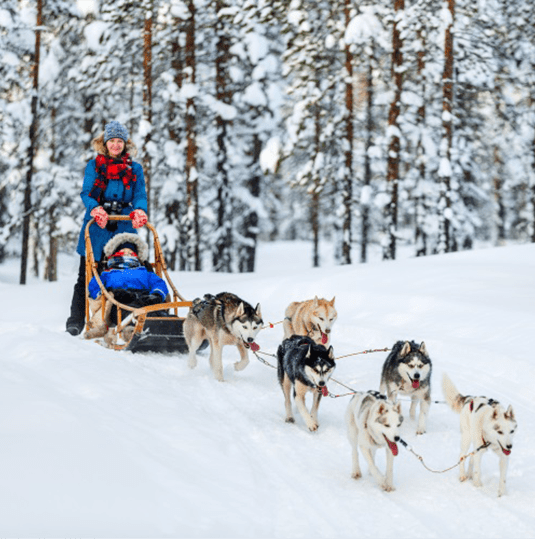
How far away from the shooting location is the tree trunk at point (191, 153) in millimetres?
16500

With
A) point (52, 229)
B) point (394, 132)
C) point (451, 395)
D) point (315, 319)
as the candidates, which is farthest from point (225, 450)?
point (52, 229)

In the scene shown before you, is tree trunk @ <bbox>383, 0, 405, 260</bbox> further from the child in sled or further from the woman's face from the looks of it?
the child in sled

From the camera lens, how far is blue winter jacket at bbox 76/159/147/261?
7.44m

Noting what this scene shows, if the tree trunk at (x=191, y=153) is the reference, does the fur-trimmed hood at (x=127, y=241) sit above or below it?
below

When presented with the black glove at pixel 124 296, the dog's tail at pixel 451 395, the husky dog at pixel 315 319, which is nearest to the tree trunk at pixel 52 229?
the black glove at pixel 124 296

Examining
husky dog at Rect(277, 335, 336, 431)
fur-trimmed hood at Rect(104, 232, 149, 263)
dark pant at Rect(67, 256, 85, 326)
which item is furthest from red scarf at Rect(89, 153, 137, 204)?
husky dog at Rect(277, 335, 336, 431)

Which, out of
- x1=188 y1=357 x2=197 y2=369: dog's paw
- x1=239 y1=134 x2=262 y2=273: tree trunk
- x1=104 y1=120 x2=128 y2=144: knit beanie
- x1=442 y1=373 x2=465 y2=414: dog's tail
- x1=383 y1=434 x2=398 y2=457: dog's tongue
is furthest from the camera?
x1=239 y1=134 x2=262 y2=273: tree trunk

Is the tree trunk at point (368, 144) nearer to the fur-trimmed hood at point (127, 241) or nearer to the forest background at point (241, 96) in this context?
the forest background at point (241, 96)

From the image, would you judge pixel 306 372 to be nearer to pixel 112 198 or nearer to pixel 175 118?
pixel 112 198

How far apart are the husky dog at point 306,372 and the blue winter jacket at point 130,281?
2496 millimetres

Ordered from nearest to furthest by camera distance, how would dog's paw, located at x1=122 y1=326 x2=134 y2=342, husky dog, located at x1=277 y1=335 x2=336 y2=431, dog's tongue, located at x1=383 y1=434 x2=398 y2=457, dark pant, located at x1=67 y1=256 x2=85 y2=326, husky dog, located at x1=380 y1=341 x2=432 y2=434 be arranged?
dog's tongue, located at x1=383 y1=434 x2=398 y2=457, husky dog, located at x1=277 y1=335 x2=336 y2=431, husky dog, located at x1=380 y1=341 x2=432 y2=434, dog's paw, located at x1=122 y1=326 x2=134 y2=342, dark pant, located at x1=67 y1=256 x2=85 y2=326

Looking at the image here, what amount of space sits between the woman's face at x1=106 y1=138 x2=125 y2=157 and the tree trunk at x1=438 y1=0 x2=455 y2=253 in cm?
1029

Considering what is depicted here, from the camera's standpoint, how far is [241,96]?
59.7 ft

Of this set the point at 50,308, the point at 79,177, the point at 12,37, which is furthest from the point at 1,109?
the point at 50,308
